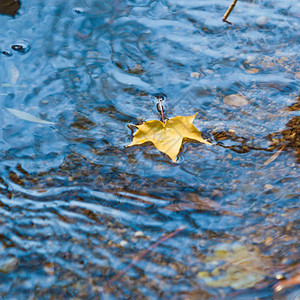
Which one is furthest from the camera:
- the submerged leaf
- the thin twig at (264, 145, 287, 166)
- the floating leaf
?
the floating leaf

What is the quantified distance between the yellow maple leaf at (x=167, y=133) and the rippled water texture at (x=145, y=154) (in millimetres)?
48

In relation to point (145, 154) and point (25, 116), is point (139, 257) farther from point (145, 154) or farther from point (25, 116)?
point (25, 116)

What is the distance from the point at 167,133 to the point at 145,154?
151 millimetres

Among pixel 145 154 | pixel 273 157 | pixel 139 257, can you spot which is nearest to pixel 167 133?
pixel 145 154

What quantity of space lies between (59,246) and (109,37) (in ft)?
4.78

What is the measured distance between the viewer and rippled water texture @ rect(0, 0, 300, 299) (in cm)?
126

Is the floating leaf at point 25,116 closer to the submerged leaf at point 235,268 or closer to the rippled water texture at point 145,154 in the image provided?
the rippled water texture at point 145,154

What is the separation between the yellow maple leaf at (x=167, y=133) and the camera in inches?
63.5

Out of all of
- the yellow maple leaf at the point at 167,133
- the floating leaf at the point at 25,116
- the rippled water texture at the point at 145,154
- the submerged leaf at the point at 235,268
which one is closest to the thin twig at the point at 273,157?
the rippled water texture at the point at 145,154

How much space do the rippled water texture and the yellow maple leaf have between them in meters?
0.05

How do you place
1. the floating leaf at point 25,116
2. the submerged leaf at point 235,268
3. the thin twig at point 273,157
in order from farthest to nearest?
the floating leaf at point 25,116
the thin twig at point 273,157
the submerged leaf at point 235,268

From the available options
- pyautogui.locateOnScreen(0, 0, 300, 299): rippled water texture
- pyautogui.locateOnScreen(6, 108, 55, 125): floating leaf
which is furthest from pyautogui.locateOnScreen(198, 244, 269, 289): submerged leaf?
pyautogui.locateOnScreen(6, 108, 55, 125): floating leaf

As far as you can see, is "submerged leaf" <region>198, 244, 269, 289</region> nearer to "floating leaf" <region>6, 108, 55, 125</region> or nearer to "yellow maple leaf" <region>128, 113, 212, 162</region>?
"yellow maple leaf" <region>128, 113, 212, 162</region>

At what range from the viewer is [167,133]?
1.65 m
